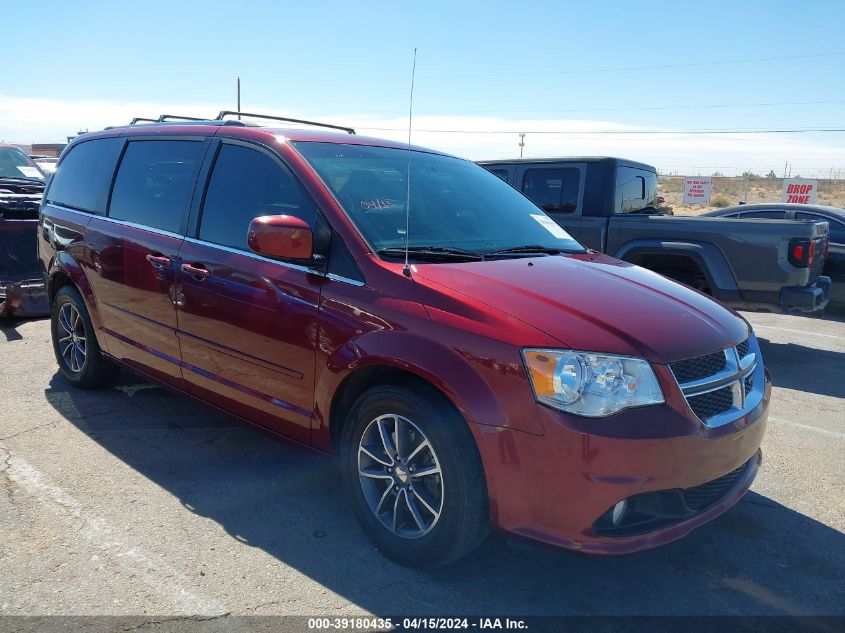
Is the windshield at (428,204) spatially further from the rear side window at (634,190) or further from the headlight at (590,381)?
the rear side window at (634,190)

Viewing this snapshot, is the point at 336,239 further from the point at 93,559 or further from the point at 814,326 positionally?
the point at 814,326

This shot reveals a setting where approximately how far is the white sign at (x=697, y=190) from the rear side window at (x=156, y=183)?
38.0 m

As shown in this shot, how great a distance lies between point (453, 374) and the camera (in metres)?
2.76

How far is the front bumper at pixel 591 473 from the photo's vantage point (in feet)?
8.36

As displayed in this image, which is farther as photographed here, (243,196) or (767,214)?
(767,214)

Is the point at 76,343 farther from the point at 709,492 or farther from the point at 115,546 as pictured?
the point at 709,492

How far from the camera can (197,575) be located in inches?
118

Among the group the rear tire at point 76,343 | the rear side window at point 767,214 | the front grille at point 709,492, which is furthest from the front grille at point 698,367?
the rear side window at point 767,214

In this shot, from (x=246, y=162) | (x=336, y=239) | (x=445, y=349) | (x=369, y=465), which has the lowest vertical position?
(x=369, y=465)

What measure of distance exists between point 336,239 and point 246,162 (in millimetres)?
905

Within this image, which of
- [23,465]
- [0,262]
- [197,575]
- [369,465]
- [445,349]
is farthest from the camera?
[0,262]

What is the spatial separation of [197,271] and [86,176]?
6.52 ft

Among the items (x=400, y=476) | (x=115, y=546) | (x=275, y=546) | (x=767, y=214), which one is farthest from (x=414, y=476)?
(x=767, y=214)

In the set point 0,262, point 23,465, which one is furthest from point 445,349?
point 0,262
